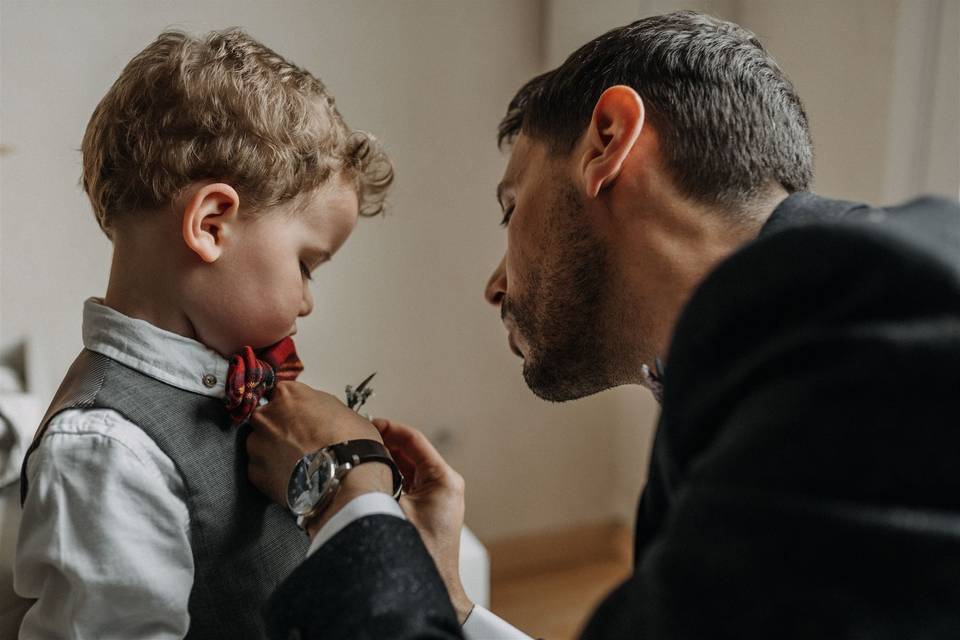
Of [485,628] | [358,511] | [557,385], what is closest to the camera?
[358,511]

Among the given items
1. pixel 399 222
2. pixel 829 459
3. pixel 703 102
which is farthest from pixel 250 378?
pixel 399 222

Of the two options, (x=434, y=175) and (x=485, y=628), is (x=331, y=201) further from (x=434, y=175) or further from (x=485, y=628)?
(x=434, y=175)

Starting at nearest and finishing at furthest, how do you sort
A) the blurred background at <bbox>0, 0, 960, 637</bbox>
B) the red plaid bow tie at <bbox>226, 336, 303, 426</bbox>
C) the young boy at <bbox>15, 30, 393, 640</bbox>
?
the young boy at <bbox>15, 30, 393, 640</bbox> → the red plaid bow tie at <bbox>226, 336, 303, 426</bbox> → the blurred background at <bbox>0, 0, 960, 637</bbox>

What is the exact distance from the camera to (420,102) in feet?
6.86

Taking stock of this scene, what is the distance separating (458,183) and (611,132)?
49.4 inches

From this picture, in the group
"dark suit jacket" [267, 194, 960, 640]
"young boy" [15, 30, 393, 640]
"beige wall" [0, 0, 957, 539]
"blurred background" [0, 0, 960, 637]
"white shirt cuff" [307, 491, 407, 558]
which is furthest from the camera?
"beige wall" [0, 0, 957, 539]

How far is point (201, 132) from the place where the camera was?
96 cm

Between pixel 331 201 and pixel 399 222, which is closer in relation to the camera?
pixel 331 201

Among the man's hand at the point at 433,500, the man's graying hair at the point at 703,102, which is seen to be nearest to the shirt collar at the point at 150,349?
the man's hand at the point at 433,500

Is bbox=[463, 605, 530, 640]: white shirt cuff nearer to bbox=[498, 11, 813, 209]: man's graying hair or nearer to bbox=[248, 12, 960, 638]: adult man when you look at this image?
bbox=[248, 12, 960, 638]: adult man

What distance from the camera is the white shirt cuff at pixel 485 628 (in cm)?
98

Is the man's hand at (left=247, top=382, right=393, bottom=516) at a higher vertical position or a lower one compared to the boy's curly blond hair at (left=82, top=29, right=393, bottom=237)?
lower

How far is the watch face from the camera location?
0.85 metres

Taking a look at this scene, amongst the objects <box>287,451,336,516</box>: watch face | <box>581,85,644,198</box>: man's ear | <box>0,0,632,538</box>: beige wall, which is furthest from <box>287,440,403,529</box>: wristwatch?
<box>0,0,632,538</box>: beige wall
